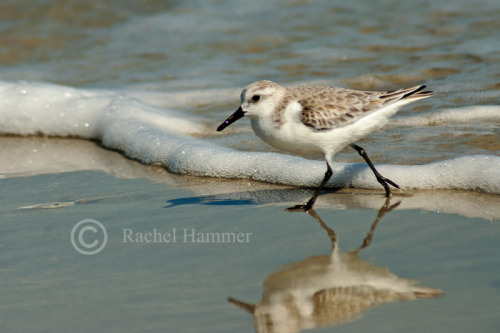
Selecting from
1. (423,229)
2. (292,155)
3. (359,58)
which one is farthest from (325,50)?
(423,229)

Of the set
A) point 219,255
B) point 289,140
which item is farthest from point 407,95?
point 219,255

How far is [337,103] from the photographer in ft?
15.4

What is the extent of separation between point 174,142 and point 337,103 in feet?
6.54

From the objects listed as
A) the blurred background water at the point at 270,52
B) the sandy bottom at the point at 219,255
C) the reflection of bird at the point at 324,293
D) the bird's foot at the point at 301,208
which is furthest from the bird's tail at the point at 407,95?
the reflection of bird at the point at 324,293

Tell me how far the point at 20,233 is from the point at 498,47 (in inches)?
283

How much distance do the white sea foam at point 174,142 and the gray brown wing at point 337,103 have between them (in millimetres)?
590

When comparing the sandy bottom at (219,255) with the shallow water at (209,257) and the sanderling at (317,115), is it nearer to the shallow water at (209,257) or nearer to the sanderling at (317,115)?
the shallow water at (209,257)

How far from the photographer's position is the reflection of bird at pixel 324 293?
293cm

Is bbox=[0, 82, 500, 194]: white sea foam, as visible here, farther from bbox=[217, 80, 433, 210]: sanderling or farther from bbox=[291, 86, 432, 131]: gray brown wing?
bbox=[291, 86, 432, 131]: gray brown wing

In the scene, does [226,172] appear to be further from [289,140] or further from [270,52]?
[270,52]

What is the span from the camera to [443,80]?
8.05 m

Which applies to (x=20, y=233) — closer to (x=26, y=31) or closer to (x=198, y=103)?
(x=198, y=103)

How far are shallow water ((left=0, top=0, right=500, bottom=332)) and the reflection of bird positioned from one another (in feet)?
0.20

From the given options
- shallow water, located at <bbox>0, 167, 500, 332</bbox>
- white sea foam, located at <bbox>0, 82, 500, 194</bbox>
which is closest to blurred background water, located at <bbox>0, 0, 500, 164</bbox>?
white sea foam, located at <bbox>0, 82, 500, 194</bbox>
